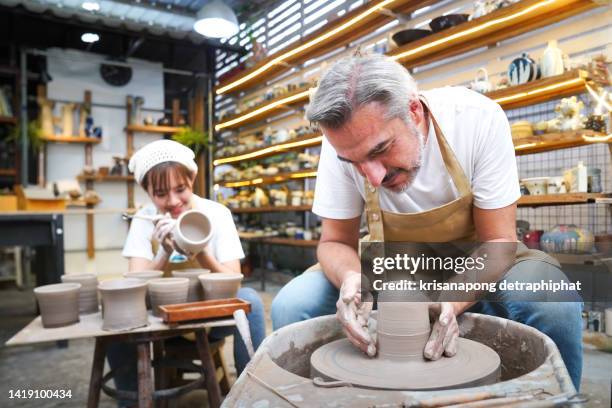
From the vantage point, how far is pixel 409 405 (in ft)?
2.52

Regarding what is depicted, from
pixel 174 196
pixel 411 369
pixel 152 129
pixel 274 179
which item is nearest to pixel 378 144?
pixel 411 369

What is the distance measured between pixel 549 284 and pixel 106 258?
733 centimetres

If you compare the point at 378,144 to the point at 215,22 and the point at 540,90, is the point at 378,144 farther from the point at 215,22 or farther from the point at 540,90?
the point at 215,22

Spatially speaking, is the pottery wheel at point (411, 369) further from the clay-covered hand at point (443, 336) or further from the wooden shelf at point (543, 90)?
the wooden shelf at point (543, 90)

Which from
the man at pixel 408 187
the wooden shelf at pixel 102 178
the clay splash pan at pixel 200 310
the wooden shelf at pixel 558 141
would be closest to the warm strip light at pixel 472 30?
the wooden shelf at pixel 558 141

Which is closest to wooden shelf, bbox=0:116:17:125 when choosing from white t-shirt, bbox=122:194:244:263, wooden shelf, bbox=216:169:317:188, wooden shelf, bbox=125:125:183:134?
wooden shelf, bbox=125:125:183:134

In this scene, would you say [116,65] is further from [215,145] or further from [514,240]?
[514,240]

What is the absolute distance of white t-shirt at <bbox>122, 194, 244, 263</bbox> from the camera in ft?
7.46

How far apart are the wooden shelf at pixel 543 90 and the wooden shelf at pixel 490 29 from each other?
1.75 feet

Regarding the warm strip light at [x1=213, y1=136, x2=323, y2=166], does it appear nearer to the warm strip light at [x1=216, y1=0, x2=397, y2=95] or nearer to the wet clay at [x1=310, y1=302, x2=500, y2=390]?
the warm strip light at [x1=216, y1=0, x2=397, y2=95]

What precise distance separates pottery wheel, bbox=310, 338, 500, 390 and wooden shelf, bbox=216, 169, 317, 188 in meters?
4.48

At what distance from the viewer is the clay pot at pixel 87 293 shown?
1.84m

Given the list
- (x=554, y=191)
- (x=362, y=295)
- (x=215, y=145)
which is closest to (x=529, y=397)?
(x=362, y=295)

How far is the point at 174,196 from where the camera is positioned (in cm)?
214
